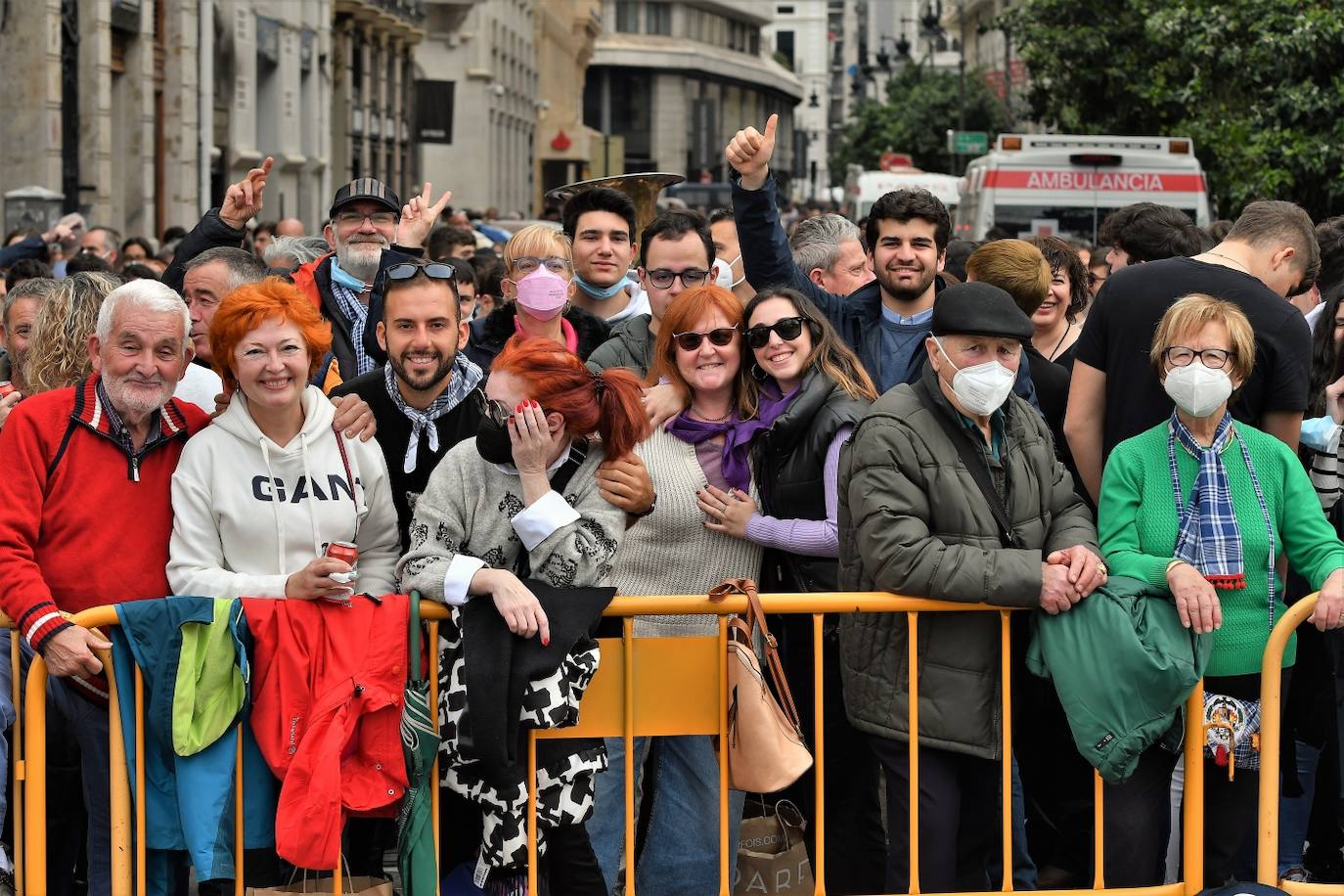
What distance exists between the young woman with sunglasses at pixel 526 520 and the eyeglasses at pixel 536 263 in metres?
2.27

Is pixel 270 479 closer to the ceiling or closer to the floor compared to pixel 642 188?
closer to the floor

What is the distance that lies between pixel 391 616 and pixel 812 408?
1.38 m

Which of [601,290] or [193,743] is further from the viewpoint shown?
[601,290]

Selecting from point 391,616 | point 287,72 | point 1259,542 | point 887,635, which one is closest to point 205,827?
point 391,616

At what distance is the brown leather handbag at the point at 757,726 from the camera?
466cm

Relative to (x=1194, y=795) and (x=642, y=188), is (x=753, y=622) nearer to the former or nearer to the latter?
(x=1194, y=795)

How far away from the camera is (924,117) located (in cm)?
5881

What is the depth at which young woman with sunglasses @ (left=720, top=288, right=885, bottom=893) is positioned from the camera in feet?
16.9

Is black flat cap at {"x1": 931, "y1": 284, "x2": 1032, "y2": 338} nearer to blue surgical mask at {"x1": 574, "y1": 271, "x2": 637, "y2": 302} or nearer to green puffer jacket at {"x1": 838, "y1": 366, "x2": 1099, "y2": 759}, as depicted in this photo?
green puffer jacket at {"x1": 838, "y1": 366, "x2": 1099, "y2": 759}

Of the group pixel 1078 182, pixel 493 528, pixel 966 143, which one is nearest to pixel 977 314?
pixel 493 528

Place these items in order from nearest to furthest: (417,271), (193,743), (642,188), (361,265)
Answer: (193,743)
(417,271)
(361,265)
(642,188)

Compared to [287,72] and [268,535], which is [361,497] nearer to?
[268,535]

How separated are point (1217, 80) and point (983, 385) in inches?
760

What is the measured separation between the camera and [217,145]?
3059cm
